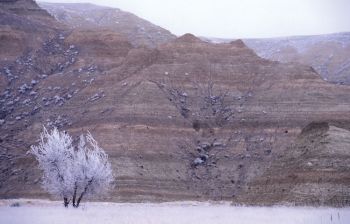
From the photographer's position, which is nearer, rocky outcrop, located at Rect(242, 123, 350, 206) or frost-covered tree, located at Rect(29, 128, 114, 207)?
rocky outcrop, located at Rect(242, 123, 350, 206)

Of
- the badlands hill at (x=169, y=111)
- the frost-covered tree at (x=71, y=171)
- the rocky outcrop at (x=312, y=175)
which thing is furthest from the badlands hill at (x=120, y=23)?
the rocky outcrop at (x=312, y=175)

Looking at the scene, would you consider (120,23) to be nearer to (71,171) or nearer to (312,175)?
(71,171)

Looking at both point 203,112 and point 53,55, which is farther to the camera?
point 53,55

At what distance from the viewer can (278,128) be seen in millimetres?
95062

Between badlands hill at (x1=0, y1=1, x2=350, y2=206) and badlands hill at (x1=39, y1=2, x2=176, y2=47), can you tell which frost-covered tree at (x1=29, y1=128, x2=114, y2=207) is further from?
badlands hill at (x1=39, y1=2, x2=176, y2=47)

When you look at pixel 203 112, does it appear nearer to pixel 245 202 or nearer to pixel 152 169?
pixel 152 169

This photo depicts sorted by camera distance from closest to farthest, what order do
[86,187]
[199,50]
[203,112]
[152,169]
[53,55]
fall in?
[86,187] < [152,169] < [203,112] < [199,50] < [53,55]

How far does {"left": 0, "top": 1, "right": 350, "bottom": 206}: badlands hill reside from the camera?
291 feet

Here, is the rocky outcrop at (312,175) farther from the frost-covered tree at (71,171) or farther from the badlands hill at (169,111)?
the frost-covered tree at (71,171)

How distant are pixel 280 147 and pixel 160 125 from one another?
1611 cm

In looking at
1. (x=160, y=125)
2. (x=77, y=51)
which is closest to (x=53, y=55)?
(x=77, y=51)

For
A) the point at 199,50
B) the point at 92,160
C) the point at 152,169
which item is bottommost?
the point at 152,169

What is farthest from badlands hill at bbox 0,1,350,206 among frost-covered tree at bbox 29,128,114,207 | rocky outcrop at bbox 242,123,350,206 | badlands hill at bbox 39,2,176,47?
badlands hill at bbox 39,2,176,47

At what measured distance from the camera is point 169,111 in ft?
322
